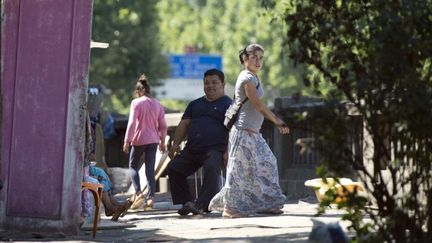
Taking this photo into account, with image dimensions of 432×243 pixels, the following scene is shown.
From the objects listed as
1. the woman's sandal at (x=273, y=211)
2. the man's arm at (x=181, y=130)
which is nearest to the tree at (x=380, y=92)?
the woman's sandal at (x=273, y=211)

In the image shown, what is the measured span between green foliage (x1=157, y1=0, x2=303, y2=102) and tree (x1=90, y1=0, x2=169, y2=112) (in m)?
26.9

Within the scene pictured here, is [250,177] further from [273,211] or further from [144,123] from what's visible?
[144,123]

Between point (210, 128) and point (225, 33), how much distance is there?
81.0 m

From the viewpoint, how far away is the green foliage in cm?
8581

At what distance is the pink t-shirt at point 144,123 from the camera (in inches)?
673

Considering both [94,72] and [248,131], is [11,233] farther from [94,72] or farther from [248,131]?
[94,72]

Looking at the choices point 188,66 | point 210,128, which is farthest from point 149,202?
point 188,66

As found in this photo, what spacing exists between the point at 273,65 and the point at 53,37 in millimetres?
74283

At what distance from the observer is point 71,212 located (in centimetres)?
1189

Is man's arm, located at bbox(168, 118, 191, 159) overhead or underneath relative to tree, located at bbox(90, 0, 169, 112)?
underneath

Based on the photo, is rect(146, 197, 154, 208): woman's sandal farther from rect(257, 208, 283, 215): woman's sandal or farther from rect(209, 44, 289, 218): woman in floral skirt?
rect(257, 208, 283, 215): woman's sandal

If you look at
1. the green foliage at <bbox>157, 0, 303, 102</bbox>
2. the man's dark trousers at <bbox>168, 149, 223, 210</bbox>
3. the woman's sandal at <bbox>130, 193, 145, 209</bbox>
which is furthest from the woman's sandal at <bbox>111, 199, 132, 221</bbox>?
the green foliage at <bbox>157, 0, 303, 102</bbox>

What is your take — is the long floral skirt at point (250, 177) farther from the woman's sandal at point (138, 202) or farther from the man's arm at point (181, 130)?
the woman's sandal at point (138, 202)

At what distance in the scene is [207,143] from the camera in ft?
49.1
